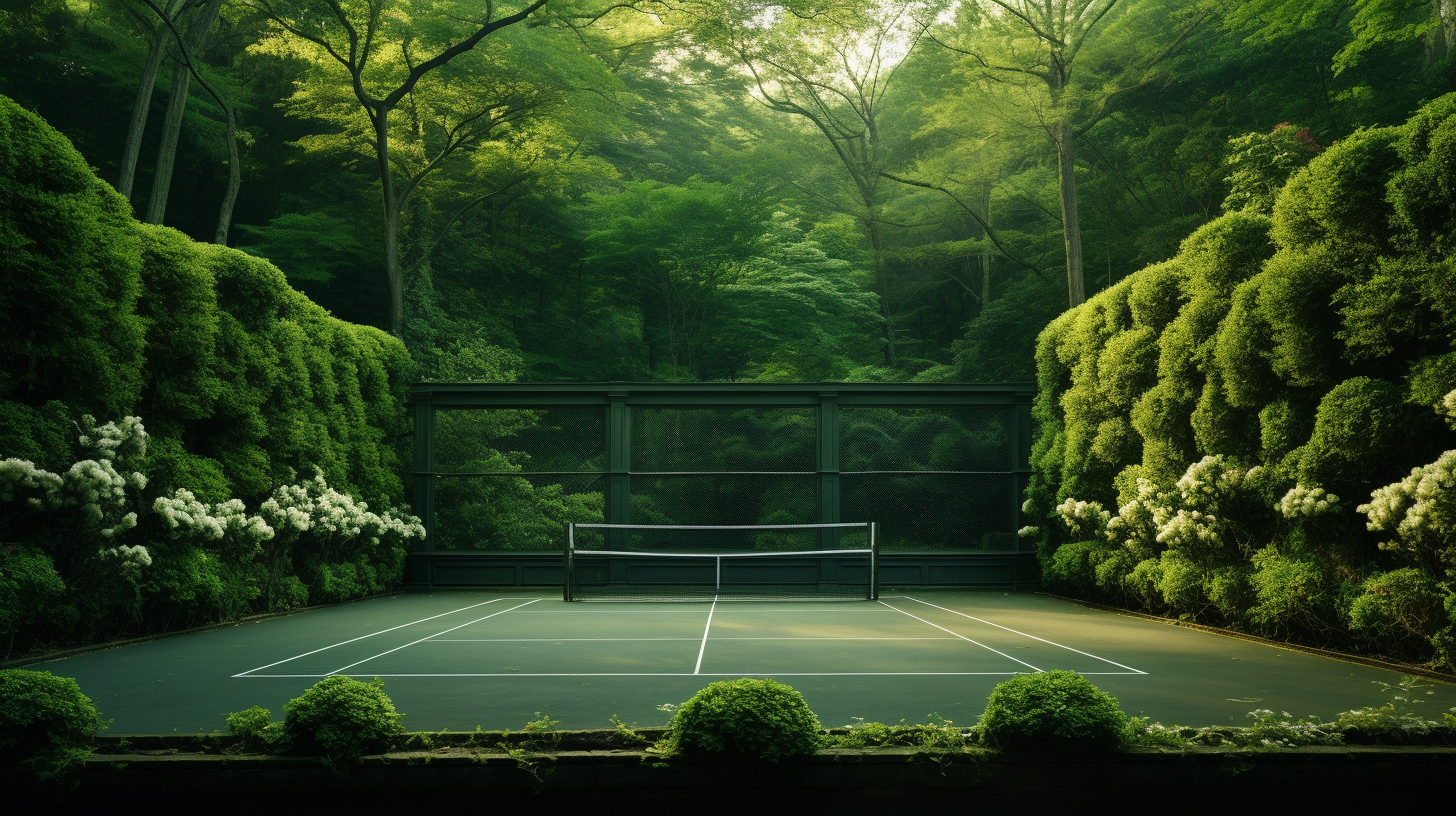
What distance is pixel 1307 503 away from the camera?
7.97 meters

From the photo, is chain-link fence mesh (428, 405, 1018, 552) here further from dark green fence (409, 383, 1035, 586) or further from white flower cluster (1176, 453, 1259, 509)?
white flower cluster (1176, 453, 1259, 509)

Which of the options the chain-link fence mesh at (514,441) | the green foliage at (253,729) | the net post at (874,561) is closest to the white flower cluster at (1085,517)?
the net post at (874,561)

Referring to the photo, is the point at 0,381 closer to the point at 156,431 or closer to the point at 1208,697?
the point at 156,431

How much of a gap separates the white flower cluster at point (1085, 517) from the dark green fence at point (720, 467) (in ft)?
8.31

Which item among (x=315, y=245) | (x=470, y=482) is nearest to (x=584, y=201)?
(x=315, y=245)

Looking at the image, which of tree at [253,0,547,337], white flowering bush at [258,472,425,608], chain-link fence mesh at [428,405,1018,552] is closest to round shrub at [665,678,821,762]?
white flowering bush at [258,472,425,608]

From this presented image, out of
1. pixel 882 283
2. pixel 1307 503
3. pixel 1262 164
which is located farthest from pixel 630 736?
pixel 882 283

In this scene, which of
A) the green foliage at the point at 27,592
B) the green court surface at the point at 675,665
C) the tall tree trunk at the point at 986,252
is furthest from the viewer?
the tall tree trunk at the point at 986,252

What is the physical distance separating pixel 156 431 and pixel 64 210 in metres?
2.45

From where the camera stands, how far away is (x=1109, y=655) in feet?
25.5

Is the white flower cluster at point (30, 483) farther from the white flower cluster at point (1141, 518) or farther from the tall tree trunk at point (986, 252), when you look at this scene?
the tall tree trunk at point (986, 252)

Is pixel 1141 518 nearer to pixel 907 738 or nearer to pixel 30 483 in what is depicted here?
pixel 907 738

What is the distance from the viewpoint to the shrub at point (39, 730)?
3969 millimetres

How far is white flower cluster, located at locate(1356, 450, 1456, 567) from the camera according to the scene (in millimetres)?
6582
